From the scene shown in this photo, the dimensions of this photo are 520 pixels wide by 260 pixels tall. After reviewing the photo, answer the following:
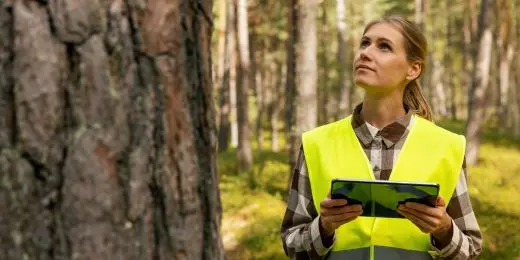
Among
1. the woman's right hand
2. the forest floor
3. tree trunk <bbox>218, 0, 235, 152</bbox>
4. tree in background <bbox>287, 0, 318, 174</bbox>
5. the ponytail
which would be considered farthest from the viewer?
tree trunk <bbox>218, 0, 235, 152</bbox>

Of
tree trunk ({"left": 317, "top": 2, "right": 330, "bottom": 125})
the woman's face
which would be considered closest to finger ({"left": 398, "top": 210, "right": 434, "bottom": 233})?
the woman's face

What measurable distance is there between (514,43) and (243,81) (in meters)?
19.9

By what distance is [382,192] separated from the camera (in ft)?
7.72

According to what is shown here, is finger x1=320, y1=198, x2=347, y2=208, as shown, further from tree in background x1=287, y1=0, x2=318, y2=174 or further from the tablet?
tree in background x1=287, y1=0, x2=318, y2=174

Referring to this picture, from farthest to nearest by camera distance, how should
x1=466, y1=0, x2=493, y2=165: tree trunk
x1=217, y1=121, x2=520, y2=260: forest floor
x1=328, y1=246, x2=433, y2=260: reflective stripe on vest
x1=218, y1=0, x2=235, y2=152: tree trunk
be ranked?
x1=218, y1=0, x2=235, y2=152: tree trunk → x1=466, y1=0, x2=493, y2=165: tree trunk → x1=217, y1=121, x2=520, y2=260: forest floor → x1=328, y1=246, x2=433, y2=260: reflective stripe on vest

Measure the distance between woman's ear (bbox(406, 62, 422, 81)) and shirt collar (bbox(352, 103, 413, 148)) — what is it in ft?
0.51

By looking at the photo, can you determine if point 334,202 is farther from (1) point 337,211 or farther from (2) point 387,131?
(2) point 387,131

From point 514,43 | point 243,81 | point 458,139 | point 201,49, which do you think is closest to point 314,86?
point 243,81

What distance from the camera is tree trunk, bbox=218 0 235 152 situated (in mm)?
20844

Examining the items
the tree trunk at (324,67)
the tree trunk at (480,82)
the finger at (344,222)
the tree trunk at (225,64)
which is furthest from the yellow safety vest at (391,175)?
the tree trunk at (324,67)

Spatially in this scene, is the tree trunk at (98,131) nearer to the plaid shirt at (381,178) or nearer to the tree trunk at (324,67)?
the plaid shirt at (381,178)

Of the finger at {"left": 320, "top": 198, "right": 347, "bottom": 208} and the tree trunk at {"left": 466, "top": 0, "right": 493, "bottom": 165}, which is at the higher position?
the finger at {"left": 320, "top": 198, "right": 347, "bottom": 208}

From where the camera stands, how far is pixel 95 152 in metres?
1.37

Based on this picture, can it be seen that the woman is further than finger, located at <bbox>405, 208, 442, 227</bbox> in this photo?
Yes
